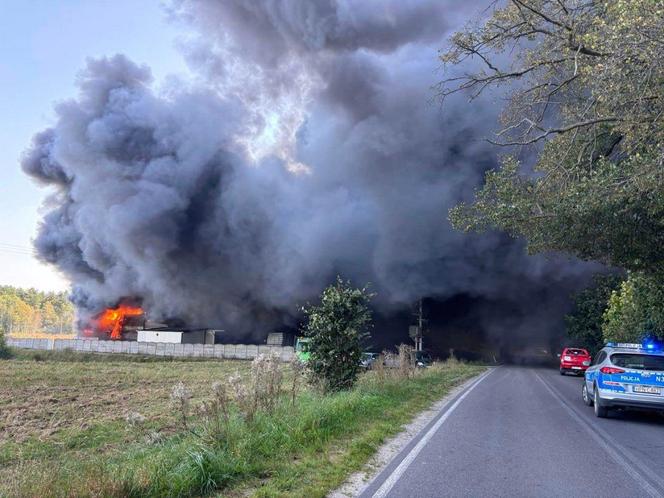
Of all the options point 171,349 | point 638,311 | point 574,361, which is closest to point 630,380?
point 638,311

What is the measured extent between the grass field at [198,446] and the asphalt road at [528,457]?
70 cm

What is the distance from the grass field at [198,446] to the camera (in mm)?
5055

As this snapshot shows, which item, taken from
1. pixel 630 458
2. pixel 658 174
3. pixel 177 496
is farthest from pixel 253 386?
pixel 658 174

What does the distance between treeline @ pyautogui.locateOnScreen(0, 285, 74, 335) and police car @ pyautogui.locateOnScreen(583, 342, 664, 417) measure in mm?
119923

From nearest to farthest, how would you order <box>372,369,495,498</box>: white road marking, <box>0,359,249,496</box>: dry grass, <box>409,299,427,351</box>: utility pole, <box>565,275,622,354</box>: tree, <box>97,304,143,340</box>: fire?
1. <box>372,369,495,498</box>: white road marking
2. <box>0,359,249,496</box>: dry grass
3. <box>565,275,622,354</box>: tree
4. <box>409,299,427,351</box>: utility pole
5. <box>97,304,143,340</box>: fire

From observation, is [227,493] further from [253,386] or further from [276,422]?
[253,386]

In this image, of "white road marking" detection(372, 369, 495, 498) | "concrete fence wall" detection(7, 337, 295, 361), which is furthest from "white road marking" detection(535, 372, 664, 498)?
"concrete fence wall" detection(7, 337, 295, 361)

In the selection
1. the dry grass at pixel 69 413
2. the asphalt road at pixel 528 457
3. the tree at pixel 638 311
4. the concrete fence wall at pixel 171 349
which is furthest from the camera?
the concrete fence wall at pixel 171 349

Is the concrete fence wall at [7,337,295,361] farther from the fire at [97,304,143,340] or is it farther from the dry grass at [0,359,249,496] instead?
the dry grass at [0,359,249,496]

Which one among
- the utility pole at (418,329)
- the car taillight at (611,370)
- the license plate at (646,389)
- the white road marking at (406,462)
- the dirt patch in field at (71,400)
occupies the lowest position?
the dirt patch in field at (71,400)

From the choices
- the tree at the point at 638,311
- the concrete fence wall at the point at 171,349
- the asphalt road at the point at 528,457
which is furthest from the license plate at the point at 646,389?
the concrete fence wall at the point at 171,349

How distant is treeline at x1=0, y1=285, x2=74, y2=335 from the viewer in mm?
120469

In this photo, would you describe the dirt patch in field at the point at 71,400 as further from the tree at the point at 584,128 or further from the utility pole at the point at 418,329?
the utility pole at the point at 418,329

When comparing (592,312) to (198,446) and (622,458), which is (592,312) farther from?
(198,446)
